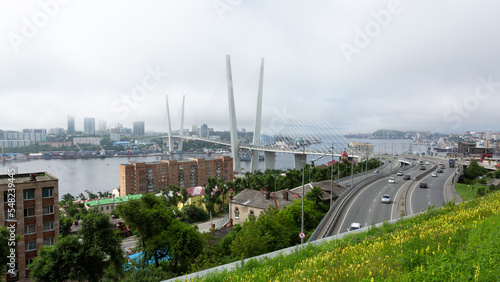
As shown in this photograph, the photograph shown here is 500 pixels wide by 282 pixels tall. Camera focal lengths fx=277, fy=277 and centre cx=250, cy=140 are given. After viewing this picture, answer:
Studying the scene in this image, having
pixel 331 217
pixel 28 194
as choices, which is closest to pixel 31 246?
pixel 28 194

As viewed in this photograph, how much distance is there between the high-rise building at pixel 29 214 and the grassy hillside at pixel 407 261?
493 inches

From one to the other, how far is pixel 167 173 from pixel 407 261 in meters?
63.1

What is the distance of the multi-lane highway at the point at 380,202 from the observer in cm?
1466

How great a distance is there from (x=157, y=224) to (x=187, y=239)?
1.67 metres

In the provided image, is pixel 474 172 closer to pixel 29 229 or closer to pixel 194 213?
pixel 194 213

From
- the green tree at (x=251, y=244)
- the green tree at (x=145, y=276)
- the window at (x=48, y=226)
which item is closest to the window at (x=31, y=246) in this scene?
the window at (x=48, y=226)

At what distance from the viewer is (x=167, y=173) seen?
63.6 metres

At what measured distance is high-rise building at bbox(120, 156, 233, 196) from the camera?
2324 inches

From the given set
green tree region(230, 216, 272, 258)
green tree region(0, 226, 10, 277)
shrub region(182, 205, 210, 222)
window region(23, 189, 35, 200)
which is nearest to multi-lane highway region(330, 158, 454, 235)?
green tree region(230, 216, 272, 258)

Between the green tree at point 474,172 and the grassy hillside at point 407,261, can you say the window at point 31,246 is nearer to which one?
the grassy hillside at point 407,261

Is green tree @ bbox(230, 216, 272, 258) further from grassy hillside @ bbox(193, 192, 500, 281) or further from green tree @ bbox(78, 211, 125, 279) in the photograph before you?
green tree @ bbox(78, 211, 125, 279)

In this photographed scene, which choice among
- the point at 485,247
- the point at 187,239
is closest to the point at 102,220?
the point at 187,239

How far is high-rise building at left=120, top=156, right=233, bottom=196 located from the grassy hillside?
58.2 m

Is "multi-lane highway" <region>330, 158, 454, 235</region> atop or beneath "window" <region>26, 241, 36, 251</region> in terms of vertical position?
atop
